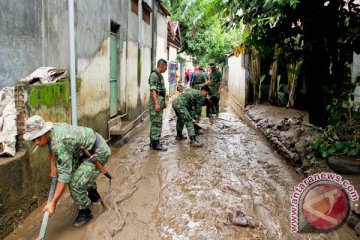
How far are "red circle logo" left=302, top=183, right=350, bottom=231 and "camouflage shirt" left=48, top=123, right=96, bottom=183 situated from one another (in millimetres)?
2719

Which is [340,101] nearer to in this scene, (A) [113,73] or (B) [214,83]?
(A) [113,73]

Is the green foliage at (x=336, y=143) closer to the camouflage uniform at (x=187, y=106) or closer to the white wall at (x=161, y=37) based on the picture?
the camouflage uniform at (x=187, y=106)

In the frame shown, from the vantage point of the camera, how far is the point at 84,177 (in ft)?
12.4

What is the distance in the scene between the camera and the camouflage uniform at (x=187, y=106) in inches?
309

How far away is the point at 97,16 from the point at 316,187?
15.8 feet

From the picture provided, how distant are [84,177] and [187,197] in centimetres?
165

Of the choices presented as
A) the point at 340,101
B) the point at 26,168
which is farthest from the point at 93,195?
the point at 340,101

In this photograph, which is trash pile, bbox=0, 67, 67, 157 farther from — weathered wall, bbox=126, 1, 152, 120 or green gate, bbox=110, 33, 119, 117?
weathered wall, bbox=126, 1, 152, 120

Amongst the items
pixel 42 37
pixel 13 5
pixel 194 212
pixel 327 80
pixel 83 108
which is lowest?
pixel 194 212

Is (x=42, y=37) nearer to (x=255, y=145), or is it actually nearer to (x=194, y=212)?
(x=194, y=212)

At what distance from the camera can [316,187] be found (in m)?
4.71

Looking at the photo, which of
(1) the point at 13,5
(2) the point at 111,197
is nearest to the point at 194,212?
(2) the point at 111,197

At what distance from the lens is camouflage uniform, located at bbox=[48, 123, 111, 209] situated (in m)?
3.38

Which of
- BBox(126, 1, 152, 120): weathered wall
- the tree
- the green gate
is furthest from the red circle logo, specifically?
BBox(126, 1, 152, 120): weathered wall
